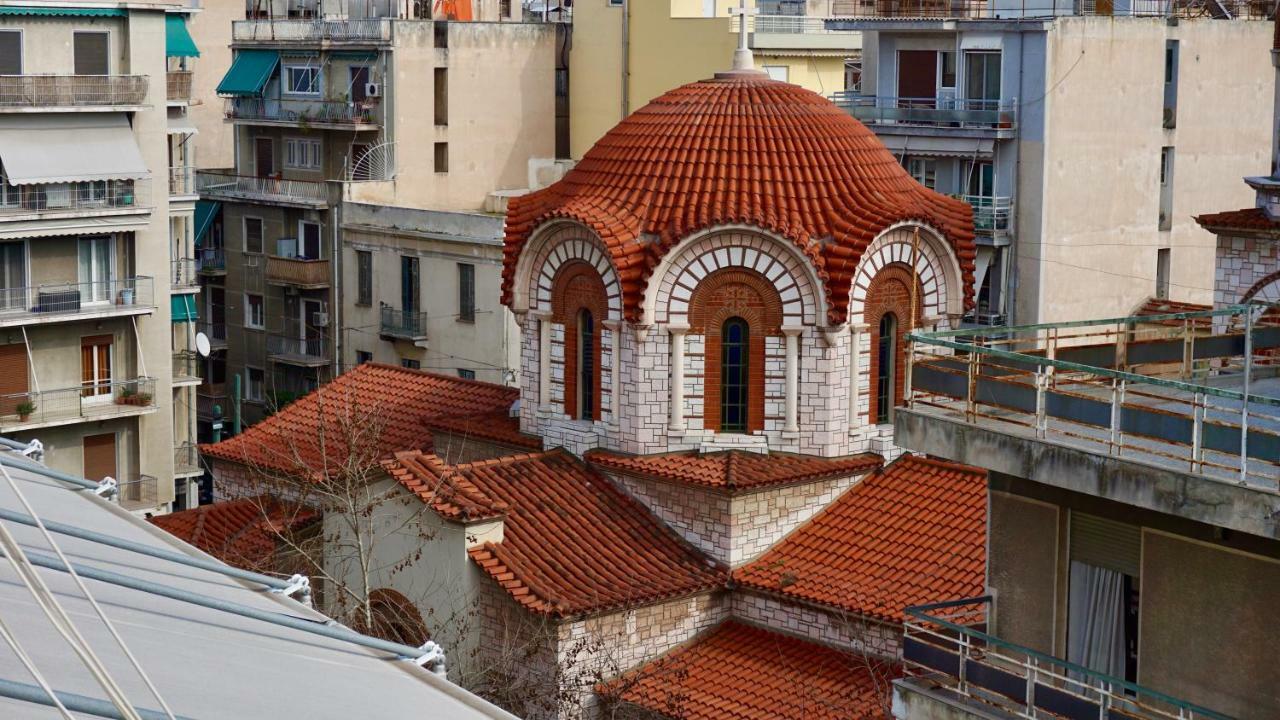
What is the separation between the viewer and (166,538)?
1493cm

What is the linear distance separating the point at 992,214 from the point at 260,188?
61.5 ft

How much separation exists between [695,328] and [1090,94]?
727 inches

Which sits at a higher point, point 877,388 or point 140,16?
point 140,16

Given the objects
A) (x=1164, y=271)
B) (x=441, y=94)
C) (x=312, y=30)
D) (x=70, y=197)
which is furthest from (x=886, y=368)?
(x=312, y=30)

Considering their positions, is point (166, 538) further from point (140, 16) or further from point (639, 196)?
point (140, 16)

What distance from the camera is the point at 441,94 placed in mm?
51594

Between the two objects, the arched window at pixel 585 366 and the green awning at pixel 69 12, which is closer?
the arched window at pixel 585 366

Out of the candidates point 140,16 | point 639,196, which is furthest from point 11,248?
point 639,196

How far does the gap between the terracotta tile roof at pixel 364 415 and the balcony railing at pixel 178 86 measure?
442 inches

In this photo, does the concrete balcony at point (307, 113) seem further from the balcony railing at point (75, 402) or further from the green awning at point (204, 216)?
the balcony railing at point (75, 402)

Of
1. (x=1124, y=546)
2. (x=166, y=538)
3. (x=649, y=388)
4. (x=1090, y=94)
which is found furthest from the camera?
(x=1090, y=94)

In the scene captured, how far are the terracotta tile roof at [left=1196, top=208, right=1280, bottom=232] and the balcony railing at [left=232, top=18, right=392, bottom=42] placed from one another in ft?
95.6

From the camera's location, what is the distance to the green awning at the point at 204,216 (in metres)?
51.7

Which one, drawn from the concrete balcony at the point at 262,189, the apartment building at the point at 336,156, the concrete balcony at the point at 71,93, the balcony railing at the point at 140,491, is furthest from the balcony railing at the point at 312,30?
the balcony railing at the point at 140,491
